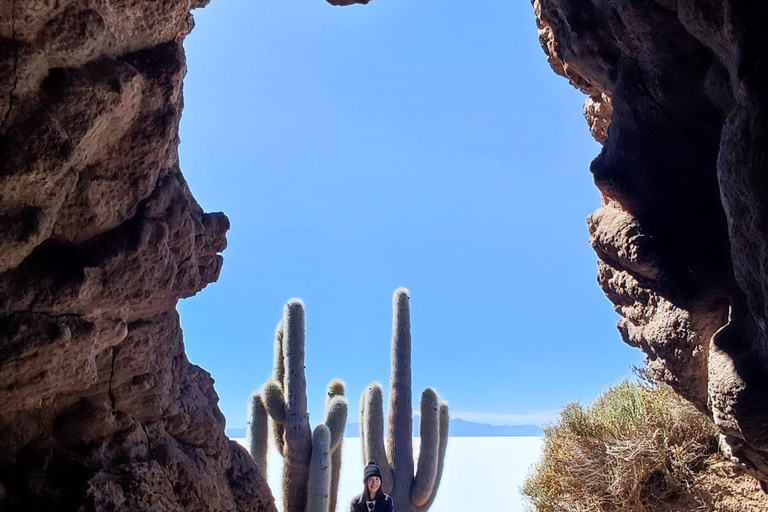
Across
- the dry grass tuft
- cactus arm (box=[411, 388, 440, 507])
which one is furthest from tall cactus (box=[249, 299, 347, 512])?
the dry grass tuft

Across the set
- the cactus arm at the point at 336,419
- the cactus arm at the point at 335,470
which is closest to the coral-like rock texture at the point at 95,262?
the cactus arm at the point at 336,419

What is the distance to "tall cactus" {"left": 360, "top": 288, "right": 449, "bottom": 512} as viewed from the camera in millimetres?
10727

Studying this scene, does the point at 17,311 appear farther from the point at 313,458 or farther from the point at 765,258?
the point at 313,458

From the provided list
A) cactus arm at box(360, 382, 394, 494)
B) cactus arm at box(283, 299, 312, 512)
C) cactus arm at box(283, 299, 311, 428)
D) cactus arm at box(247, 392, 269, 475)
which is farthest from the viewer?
cactus arm at box(360, 382, 394, 494)

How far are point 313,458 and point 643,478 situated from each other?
4.76 metres

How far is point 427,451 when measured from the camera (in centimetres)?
1078

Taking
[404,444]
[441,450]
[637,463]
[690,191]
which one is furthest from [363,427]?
[690,191]

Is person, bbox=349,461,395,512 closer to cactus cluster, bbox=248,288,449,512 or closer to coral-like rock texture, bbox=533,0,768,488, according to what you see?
coral-like rock texture, bbox=533,0,768,488

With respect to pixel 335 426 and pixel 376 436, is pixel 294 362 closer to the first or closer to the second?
pixel 335 426

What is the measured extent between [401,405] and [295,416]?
2.54 m

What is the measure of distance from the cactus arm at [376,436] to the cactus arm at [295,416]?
1.41 m

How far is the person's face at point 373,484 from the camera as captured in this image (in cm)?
550

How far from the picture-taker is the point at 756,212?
9.39ft

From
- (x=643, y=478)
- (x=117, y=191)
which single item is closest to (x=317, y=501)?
(x=643, y=478)
